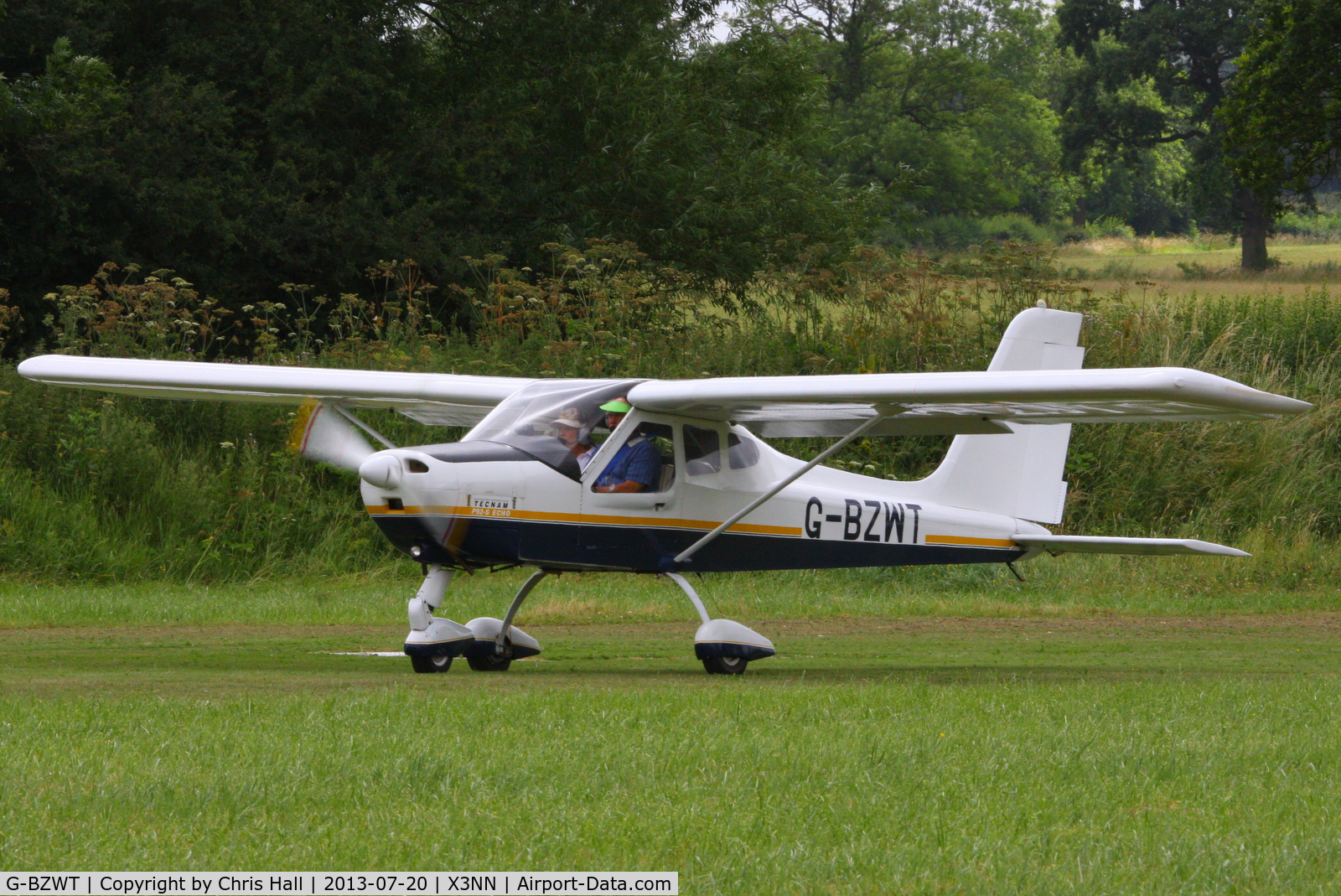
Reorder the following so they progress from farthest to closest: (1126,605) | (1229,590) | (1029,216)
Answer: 1. (1029,216)
2. (1229,590)
3. (1126,605)

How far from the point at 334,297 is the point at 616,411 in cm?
1484

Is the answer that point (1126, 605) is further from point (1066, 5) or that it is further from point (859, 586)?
point (1066, 5)

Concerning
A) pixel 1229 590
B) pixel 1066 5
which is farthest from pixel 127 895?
pixel 1066 5

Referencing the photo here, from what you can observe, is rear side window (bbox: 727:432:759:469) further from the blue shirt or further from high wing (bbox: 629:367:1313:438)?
the blue shirt

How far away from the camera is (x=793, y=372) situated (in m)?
18.8

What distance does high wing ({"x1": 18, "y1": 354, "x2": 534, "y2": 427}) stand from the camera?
11.6m

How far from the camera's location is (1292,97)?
3325 centimetres

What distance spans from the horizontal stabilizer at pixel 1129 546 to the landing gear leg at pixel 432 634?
4.74 meters

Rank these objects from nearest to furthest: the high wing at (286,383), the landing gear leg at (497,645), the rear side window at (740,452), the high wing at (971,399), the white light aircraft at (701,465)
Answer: the high wing at (971,399), the white light aircraft at (701,465), the landing gear leg at (497,645), the rear side window at (740,452), the high wing at (286,383)

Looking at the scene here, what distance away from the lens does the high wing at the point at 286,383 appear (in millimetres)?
11594

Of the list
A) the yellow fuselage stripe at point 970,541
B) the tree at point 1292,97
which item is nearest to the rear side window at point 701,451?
the yellow fuselage stripe at point 970,541

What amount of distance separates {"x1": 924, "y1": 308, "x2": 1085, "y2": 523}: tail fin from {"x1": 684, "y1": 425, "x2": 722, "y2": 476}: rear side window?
220cm

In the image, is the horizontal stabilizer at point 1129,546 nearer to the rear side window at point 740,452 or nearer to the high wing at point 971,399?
the high wing at point 971,399
